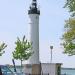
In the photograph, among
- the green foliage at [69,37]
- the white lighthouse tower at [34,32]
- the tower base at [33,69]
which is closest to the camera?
the green foliage at [69,37]

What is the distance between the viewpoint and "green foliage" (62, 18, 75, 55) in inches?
905

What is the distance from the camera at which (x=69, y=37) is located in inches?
910

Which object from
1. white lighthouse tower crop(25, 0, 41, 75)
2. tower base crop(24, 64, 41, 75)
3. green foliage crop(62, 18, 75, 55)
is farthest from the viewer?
white lighthouse tower crop(25, 0, 41, 75)

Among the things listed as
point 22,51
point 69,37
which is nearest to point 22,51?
point 22,51

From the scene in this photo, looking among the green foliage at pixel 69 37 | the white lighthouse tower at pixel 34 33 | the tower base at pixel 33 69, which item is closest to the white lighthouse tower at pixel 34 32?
the white lighthouse tower at pixel 34 33

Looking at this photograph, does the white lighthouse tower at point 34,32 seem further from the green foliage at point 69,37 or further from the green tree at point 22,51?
the green foliage at point 69,37

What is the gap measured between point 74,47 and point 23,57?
38173 mm

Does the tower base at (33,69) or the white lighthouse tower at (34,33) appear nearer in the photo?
the tower base at (33,69)

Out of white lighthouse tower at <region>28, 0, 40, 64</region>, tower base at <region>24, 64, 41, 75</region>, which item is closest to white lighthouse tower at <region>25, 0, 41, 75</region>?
white lighthouse tower at <region>28, 0, 40, 64</region>

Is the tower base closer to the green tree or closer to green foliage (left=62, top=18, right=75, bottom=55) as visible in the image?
the green tree

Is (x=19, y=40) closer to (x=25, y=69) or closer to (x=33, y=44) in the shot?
(x=33, y=44)

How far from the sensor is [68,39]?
23.3 m

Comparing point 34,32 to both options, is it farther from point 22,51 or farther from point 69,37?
point 69,37

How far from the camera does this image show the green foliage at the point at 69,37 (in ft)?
75.4
